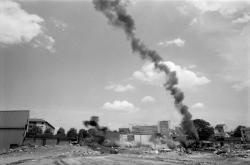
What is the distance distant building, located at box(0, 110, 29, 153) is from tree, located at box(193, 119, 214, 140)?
186 feet

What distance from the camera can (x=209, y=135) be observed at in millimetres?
84812

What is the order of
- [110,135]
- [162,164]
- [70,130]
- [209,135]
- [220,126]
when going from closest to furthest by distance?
1. [162,164]
2. [110,135]
3. [209,135]
4. [70,130]
5. [220,126]

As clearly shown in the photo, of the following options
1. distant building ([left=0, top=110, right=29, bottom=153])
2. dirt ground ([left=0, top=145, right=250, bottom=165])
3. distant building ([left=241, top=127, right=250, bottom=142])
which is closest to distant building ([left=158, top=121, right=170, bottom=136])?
distant building ([left=241, top=127, right=250, bottom=142])

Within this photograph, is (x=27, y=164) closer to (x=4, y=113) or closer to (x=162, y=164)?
(x=162, y=164)

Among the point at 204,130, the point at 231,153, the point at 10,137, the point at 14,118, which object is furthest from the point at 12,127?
the point at 204,130

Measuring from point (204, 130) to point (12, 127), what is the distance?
61723 millimetres

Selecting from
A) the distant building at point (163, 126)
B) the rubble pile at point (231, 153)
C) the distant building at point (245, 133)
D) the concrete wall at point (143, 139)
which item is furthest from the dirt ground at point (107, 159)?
the distant building at point (163, 126)

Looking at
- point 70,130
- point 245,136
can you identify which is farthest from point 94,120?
point 245,136

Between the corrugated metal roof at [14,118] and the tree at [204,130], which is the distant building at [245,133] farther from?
the corrugated metal roof at [14,118]

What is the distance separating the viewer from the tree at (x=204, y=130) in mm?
83875

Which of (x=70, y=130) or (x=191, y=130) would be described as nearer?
(x=191, y=130)

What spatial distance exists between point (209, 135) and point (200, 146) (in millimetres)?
27729

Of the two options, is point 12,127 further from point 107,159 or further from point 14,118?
point 107,159

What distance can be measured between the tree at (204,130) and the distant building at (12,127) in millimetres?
56660
